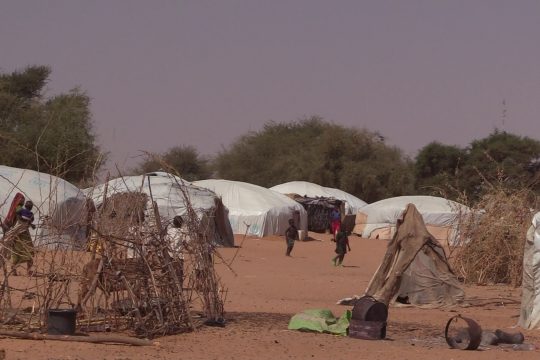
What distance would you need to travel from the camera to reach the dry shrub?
65.7ft

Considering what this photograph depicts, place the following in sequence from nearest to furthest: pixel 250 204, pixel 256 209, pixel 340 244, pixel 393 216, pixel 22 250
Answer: pixel 22 250 → pixel 340 244 → pixel 256 209 → pixel 250 204 → pixel 393 216

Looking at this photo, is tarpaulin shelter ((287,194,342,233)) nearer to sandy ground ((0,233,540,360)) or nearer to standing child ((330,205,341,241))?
standing child ((330,205,341,241))

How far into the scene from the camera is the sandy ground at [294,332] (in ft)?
32.7

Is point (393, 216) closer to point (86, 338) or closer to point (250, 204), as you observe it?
point (250, 204)

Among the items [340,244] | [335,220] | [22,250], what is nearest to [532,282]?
[22,250]

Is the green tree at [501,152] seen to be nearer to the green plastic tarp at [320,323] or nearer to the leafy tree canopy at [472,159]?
the leafy tree canopy at [472,159]

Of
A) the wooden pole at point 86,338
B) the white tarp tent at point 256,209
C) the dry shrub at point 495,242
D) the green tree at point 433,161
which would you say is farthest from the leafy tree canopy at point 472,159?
the wooden pole at point 86,338

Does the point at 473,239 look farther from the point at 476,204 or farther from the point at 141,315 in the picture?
the point at 141,315

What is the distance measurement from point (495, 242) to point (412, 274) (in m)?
4.88

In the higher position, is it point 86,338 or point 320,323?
point 320,323

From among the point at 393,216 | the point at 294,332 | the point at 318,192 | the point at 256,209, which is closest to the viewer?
the point at 294,332

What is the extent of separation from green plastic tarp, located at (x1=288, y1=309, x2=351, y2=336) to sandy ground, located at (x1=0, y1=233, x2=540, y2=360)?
0.14 metres

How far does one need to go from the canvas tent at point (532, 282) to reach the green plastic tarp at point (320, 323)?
9.16 feet

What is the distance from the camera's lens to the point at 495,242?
2034 centimetres
